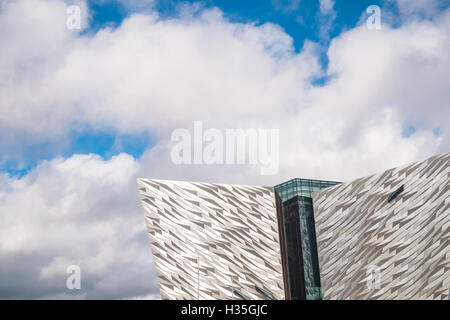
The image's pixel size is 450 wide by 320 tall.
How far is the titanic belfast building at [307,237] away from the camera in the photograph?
36.8 meters

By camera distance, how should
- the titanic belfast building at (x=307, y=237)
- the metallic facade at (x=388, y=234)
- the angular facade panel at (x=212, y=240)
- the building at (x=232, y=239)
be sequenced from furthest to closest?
the building at (x=232, y=239), the angular facade panel at (x=212, y=240), the titanic belfast building at (x=307, y=237), the metallic facade at (x=388, y=234)

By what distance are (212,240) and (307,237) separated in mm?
10340

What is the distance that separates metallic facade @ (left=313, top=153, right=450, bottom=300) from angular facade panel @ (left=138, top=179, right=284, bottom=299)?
4972 millimetres

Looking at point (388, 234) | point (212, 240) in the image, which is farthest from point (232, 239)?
point (388, 234)

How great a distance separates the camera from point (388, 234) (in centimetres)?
3953

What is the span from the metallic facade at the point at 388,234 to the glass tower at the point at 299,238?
1332mm

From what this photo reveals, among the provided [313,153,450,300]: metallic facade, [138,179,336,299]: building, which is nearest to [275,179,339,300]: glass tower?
[138,179,336,299]: building

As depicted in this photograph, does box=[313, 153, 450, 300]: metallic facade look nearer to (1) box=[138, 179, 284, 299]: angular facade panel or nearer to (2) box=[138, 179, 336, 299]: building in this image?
(2) box=[138, 179, 336, 299]: building

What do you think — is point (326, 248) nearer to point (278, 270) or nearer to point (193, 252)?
point (278, 270)

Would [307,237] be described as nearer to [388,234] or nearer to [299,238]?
[299,238]

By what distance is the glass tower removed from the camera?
45.5m

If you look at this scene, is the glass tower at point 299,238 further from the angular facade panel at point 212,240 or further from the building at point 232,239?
the angular facade panel at point 212,240

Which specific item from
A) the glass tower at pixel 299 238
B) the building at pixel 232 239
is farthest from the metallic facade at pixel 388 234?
the building at pixel 232 239
